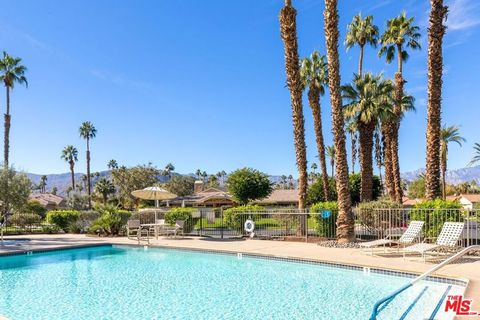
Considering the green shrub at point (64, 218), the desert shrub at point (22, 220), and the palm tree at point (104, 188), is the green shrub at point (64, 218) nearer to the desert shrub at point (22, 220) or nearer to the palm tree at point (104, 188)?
the desert shrub at point (22, 220)

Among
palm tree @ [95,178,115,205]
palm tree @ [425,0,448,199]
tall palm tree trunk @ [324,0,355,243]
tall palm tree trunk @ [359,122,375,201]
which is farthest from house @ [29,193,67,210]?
palm tree @ [425,0,448,199]

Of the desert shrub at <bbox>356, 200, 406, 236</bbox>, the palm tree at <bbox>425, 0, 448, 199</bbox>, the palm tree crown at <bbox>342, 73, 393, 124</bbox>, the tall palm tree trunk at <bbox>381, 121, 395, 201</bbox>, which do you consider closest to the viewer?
the palm tree at <bbox>425, 0, 448, 199</bbox>


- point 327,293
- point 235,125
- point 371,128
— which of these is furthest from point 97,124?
point 327,293

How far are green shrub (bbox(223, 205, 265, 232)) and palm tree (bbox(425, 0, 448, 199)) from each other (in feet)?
25.7

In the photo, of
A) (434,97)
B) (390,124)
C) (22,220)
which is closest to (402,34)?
(390,124)

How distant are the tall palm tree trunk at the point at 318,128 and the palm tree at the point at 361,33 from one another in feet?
17.8

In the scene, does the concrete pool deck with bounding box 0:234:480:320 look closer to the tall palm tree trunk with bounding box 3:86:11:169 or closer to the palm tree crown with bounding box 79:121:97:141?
the tall palm tree trunk with bounding box 3:86:11:169

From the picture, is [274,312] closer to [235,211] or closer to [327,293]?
[327,293]

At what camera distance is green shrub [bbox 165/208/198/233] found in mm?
22234

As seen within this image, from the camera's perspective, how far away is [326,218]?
17156 millimetres

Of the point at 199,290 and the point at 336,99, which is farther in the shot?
the point at 336,99

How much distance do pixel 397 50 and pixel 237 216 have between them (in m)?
20.7

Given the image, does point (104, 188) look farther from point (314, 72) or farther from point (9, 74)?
point (314, 72)

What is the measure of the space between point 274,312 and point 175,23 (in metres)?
21.3
